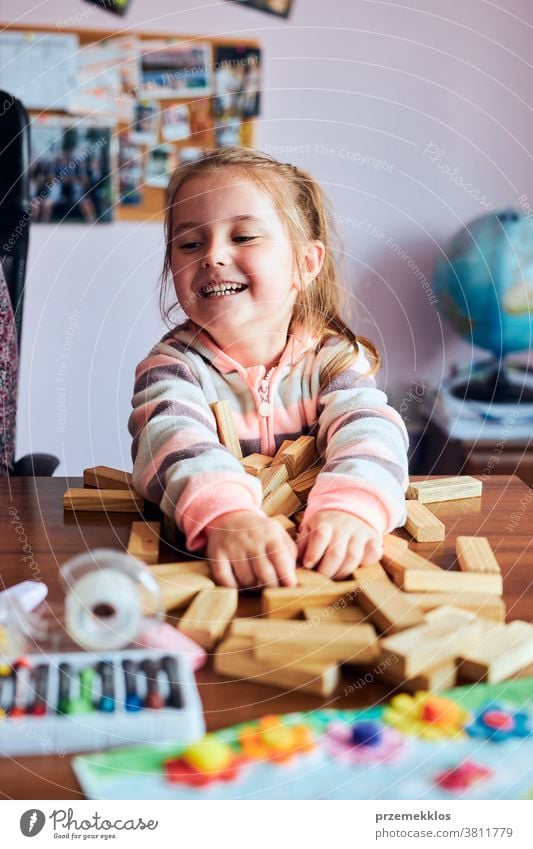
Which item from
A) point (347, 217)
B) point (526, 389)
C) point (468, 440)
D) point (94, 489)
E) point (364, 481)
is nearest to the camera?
point (364, 481)

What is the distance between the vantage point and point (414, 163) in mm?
2676

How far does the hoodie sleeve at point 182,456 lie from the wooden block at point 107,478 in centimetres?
3

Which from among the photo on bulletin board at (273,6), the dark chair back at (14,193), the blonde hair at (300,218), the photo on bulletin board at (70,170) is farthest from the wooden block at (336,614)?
the photo on bulletin board at (273,6)

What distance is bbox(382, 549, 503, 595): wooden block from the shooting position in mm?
737

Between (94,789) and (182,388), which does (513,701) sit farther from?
(182,388)

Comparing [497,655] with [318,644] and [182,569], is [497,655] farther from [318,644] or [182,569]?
[182,569]

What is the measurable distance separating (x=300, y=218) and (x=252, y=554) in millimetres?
575

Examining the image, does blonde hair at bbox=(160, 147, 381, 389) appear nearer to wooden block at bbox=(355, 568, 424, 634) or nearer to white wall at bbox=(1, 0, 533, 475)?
wooden block at bbox=(355, 568, 424, 634)

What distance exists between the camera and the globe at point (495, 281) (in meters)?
2.34

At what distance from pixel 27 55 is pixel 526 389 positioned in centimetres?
164

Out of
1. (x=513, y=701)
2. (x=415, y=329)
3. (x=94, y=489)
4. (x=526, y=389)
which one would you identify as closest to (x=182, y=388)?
(x=94, y=489)

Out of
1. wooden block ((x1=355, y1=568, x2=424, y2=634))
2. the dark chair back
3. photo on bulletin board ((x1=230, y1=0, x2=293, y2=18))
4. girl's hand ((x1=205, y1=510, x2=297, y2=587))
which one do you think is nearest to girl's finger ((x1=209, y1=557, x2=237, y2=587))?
girl's hand ((x1=205, y1=510, x2=297, y2=587))

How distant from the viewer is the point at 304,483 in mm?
963

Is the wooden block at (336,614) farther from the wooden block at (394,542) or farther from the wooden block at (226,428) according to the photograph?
the wooden block at (226,428)
